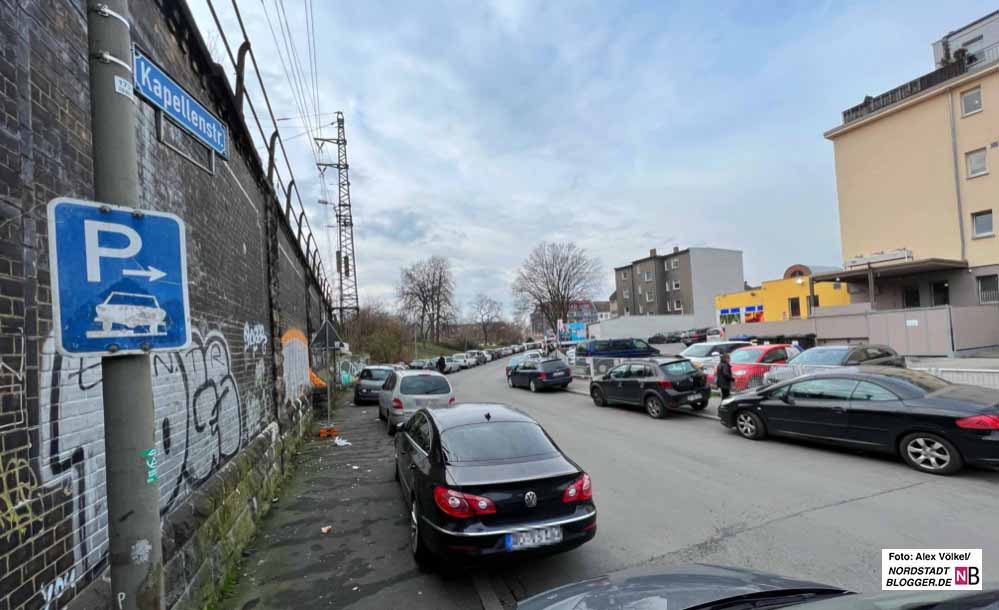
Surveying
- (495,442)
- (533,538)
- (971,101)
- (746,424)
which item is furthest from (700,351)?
(971,101)

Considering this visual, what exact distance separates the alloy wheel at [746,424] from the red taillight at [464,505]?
727 centimetres

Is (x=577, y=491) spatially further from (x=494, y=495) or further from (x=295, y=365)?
(x=295, y=365)

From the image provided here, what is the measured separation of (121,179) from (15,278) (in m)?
1.00

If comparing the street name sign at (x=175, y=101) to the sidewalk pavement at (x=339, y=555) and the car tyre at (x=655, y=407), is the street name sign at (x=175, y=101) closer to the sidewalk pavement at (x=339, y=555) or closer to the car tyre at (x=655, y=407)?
the sidewalk pavement at (x=339, y=555)

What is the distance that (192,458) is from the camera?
4.48 m

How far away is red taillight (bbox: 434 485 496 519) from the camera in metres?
3.98

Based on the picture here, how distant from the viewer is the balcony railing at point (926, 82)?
25188 mm

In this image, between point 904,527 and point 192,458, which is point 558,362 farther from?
point 192,458

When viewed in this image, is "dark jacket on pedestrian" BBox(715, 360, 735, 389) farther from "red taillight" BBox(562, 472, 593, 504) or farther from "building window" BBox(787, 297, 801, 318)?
"building window" BBox(787, 297, 801, 318)

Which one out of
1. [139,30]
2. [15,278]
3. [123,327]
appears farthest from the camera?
[139,30]

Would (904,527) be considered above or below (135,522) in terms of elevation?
below

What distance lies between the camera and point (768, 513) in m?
5.46

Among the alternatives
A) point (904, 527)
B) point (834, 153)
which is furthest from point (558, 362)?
point (834, 153)

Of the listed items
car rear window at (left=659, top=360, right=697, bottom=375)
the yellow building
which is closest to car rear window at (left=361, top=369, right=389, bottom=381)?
car rear window at (left=659, top=360, right=697, bottom=375)
